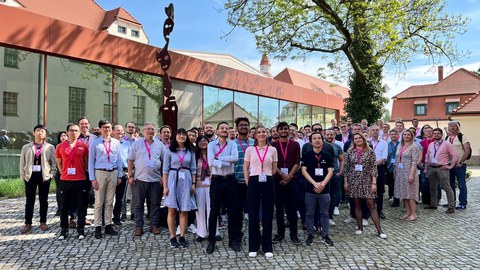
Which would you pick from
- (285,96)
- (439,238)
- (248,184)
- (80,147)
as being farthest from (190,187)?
(285,96)

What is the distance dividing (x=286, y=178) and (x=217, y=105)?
394 inches

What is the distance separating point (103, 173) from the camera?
5680mm

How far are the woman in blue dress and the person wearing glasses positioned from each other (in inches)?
40.6

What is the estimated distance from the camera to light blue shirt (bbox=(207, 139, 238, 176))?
5137 millimetres

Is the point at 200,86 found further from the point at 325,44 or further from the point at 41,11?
the point at 41,11

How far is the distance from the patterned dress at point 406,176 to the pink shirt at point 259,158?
11.6 ft

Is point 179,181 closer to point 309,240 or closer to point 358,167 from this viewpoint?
point 309,240

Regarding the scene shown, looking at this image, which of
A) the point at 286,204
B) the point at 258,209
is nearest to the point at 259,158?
the point at 258,209

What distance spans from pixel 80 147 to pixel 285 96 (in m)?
14.4

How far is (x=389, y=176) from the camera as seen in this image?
8.67 meters

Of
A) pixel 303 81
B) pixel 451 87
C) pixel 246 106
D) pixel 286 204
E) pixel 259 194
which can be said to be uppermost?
pixel 303 81

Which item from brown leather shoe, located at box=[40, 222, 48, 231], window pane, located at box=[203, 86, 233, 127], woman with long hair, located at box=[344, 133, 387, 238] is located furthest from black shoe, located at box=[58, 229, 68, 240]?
window pane, located at box=[203, 86, 233, 127]

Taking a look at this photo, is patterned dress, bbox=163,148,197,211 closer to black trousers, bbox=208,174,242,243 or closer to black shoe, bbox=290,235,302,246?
black trousers, bbox=208,174,242,243

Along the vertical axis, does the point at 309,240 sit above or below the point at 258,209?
below
